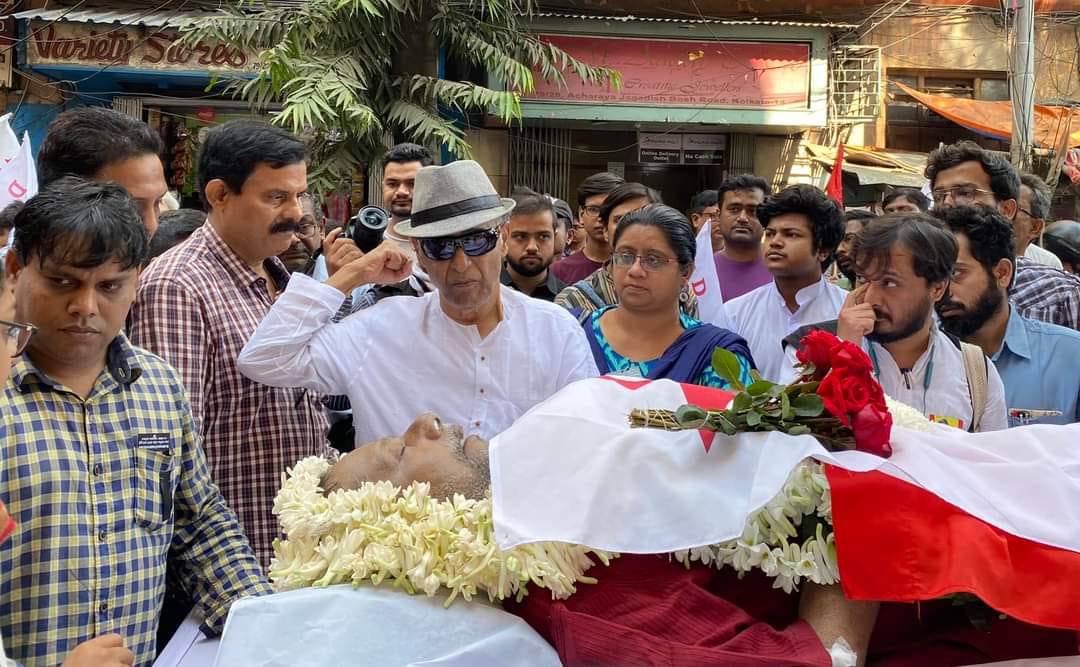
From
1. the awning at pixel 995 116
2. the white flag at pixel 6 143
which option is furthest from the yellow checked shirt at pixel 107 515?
the awning at pixel 995 116

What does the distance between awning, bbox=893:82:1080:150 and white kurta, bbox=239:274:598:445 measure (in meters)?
11.5

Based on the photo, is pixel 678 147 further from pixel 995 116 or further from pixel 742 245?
pixel 742 245

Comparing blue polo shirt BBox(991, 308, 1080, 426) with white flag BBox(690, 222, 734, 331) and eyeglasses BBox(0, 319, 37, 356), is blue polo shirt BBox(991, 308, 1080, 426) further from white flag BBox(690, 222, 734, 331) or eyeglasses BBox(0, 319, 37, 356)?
eyeglasses BBox(0, 319, 37, 356)

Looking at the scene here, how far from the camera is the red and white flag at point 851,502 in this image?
2.09 metres

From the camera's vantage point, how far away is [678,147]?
1337cm

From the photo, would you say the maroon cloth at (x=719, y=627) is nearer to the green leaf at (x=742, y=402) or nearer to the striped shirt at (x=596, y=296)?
the green leaf at (x=742, y=402)

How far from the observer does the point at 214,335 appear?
3057mm

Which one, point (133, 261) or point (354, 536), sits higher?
point (133, 261)

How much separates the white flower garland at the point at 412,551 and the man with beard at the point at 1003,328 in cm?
214

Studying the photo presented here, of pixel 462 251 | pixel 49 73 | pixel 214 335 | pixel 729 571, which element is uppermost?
pixel 49 73

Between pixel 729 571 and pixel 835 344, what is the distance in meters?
0.58

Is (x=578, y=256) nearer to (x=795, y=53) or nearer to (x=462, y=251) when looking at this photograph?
(x=462, y=251)

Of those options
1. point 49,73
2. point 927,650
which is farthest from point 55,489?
point 49,73

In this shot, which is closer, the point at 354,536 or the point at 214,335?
the point at 354,536
